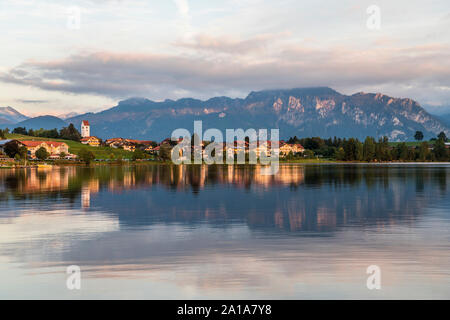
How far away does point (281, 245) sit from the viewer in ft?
59.0

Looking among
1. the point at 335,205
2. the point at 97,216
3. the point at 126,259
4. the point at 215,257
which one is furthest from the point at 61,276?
the point at 335,205

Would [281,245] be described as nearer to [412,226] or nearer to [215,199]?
[412,226]

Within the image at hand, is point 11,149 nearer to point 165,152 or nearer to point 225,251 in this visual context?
point 165,152

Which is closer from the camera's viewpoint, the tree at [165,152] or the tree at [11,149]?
the tree at [11,149]

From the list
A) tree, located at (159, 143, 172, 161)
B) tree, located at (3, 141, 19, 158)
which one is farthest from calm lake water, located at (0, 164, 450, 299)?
tree, located at (159, 143, 172, 161)

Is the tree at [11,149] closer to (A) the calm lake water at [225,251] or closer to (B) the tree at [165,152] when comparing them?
(B) the tree at [165,152]

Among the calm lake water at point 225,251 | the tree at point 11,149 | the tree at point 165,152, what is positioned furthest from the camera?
the tree at point 165,152

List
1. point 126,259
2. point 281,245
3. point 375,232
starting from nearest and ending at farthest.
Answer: point 126,259 < point 281,245 < point 375,232

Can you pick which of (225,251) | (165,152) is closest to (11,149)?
(165,152)

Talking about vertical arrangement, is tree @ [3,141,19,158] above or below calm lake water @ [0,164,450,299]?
above

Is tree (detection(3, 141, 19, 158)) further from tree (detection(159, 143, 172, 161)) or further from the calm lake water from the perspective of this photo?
the calm lake water

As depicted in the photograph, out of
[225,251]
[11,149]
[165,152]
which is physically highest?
[11,149]

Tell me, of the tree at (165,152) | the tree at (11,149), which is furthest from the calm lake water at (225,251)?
the tree at (165,152)
